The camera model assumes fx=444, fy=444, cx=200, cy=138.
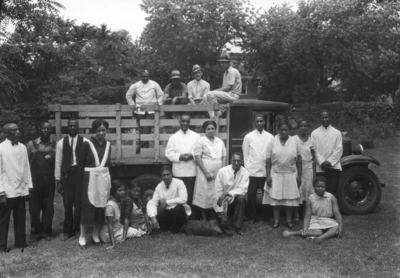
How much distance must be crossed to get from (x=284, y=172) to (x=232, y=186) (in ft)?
2.56

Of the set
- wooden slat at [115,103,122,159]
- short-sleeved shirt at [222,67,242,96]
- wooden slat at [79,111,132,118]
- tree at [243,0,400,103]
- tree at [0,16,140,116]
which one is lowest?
wooden slat at [115,103,122,159]

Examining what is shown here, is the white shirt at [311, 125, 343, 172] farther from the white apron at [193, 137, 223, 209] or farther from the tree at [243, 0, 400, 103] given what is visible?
the tree at [243, 0, 400, 103]

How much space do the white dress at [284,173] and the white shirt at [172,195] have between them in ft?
4.20

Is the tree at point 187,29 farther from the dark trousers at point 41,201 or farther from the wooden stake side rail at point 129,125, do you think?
the dark trousers at point 41,201

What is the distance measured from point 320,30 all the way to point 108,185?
22977mm

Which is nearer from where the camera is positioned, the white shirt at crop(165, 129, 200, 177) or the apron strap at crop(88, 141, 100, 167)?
the apron strap at crop(88, 141, 100, 167)

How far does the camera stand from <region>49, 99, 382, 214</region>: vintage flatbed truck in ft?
22.1

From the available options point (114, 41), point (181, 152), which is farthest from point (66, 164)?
point (114, 41)

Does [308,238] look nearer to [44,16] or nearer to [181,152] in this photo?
[181,152]

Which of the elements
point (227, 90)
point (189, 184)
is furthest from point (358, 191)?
point (189, 184)

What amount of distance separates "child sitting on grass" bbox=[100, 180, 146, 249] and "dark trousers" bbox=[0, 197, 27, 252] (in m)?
1.01

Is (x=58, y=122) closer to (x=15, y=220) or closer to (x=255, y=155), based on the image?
(x=15, y=220)

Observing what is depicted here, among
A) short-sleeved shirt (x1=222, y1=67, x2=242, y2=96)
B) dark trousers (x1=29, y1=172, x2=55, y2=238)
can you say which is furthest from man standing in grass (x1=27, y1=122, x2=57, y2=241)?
short-sleeved shirt (x1=222, y1=67, x2=242, y2=96)

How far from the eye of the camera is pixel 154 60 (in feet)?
88.4
